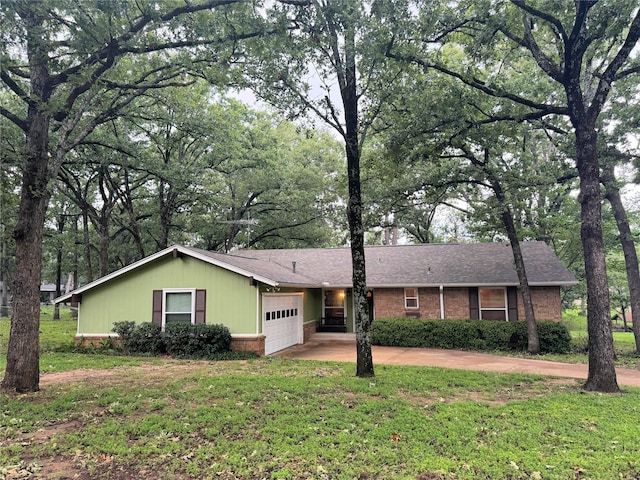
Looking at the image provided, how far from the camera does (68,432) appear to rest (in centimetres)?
528

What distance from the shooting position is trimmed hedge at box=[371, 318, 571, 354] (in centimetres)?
1327

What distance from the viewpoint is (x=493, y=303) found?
1527cm

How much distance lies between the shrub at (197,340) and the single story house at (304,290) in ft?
1.12

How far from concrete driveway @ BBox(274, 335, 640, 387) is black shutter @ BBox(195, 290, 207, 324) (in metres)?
2.71

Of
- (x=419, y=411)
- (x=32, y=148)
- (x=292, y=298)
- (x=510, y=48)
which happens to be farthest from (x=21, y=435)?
(x=510, y=48)

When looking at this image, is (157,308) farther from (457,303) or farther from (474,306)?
(474,306)

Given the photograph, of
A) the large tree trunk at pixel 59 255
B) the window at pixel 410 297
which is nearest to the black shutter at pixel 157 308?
the window at pixel 410 297

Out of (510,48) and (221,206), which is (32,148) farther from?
(221,206)

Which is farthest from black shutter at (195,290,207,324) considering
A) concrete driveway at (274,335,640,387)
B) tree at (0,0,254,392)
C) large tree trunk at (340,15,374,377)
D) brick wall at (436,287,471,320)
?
brick wall at (436,287,471,320)

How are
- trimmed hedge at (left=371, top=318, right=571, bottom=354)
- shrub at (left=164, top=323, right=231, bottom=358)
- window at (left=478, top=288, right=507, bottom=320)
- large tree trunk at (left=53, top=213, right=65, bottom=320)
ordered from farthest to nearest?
large tree trunk at (left=53, top=213, right=65, bottom=320) → window at (left=478, top=288, right=507, bottom=320) → trimmed hedge at (left=371, top=318, right=571, bottom=354) → shrub at (left=164, top=323, right=231, bottom=358)

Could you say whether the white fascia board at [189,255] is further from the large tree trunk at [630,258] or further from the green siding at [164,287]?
the large tree trunk at [630,258]

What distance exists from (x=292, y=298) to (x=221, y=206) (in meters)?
10.8

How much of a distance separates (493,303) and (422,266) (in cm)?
329

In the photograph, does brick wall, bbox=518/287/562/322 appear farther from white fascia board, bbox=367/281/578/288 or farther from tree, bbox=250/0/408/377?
tree, bbox=250/0/408/377
